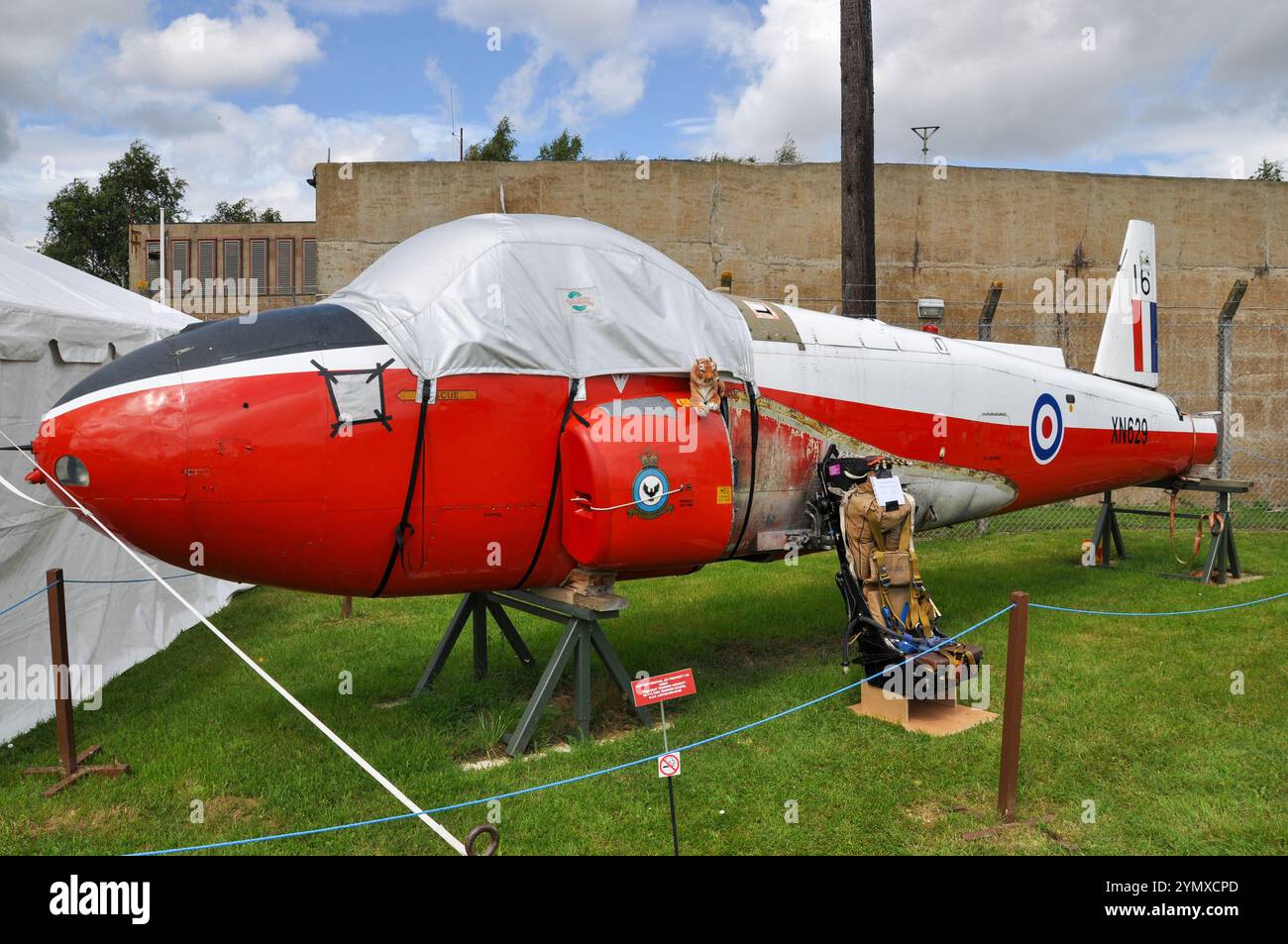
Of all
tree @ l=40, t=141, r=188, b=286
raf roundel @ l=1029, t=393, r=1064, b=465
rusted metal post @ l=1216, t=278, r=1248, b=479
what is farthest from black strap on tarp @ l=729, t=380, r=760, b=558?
tree @ l=40, t=141, r=188, b=286

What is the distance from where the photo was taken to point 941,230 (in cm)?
1423

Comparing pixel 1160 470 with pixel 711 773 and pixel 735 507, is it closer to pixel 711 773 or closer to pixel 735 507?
pixel 735 507

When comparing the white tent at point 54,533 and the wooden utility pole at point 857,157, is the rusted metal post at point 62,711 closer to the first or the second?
the white tent at point 54,533

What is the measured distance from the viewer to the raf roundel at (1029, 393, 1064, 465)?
7.96m

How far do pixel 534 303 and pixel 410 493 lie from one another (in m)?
1.30

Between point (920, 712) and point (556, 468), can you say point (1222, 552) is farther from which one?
point (556, 468)

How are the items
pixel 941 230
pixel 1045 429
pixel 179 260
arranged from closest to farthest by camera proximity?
pixel 1045 429 → pixel 941 230 → pixel 179 260

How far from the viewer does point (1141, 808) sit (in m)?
4.72

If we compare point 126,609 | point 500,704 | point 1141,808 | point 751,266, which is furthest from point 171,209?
point 1141,808

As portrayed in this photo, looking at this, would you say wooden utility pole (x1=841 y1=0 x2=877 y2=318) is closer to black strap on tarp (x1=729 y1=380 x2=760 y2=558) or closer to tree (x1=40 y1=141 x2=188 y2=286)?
black strap on tarp (x1=729 y1=380 x2=760 y2=558)

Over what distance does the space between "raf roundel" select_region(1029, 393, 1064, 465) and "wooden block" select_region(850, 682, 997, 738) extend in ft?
9.54

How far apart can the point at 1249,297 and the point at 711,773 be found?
14497mm

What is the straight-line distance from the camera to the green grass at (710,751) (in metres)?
4.49

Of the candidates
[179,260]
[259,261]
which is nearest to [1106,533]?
[259,261]
